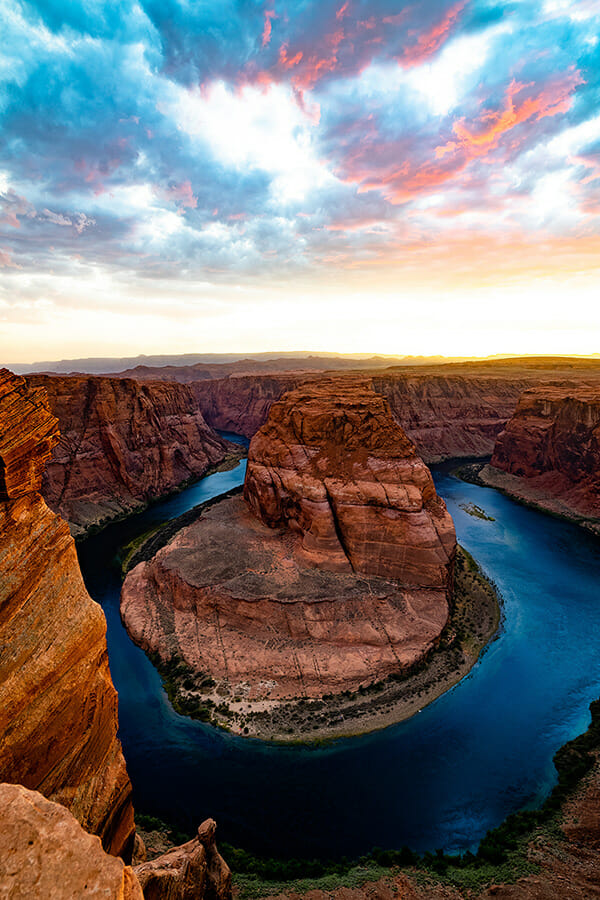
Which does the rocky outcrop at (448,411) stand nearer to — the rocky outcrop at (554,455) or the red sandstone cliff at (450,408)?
the red sandstone cliff at (450,408)

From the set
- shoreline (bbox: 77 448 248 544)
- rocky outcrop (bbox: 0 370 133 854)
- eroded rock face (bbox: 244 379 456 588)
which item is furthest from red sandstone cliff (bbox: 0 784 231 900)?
shoreline (bbox: 77 448 248 544)

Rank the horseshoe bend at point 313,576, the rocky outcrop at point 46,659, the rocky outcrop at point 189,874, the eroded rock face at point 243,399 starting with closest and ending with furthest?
1. the rocky outcrop at point 46,659
2. the rocky outcrop at point 189,874
3. the horseshoe bend at point 313,576
4. the eroded rock face at point 243,399

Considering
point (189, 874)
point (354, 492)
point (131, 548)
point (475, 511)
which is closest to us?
point (189, 874)

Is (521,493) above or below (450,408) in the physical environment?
below

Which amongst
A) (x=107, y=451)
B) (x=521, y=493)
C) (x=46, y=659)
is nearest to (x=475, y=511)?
(x=521, y=493)

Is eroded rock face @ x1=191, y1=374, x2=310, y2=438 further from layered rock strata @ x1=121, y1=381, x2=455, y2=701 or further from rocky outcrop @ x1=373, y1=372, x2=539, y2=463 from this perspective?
layered rock strata @ x1=121, y1=381, x2=455, y2=701

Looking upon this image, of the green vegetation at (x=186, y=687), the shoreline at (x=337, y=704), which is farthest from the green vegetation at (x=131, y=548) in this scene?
the shoreline at (x=337, y=704)

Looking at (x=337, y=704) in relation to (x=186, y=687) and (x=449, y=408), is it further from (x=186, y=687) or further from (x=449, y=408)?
(x=449, y=408)
